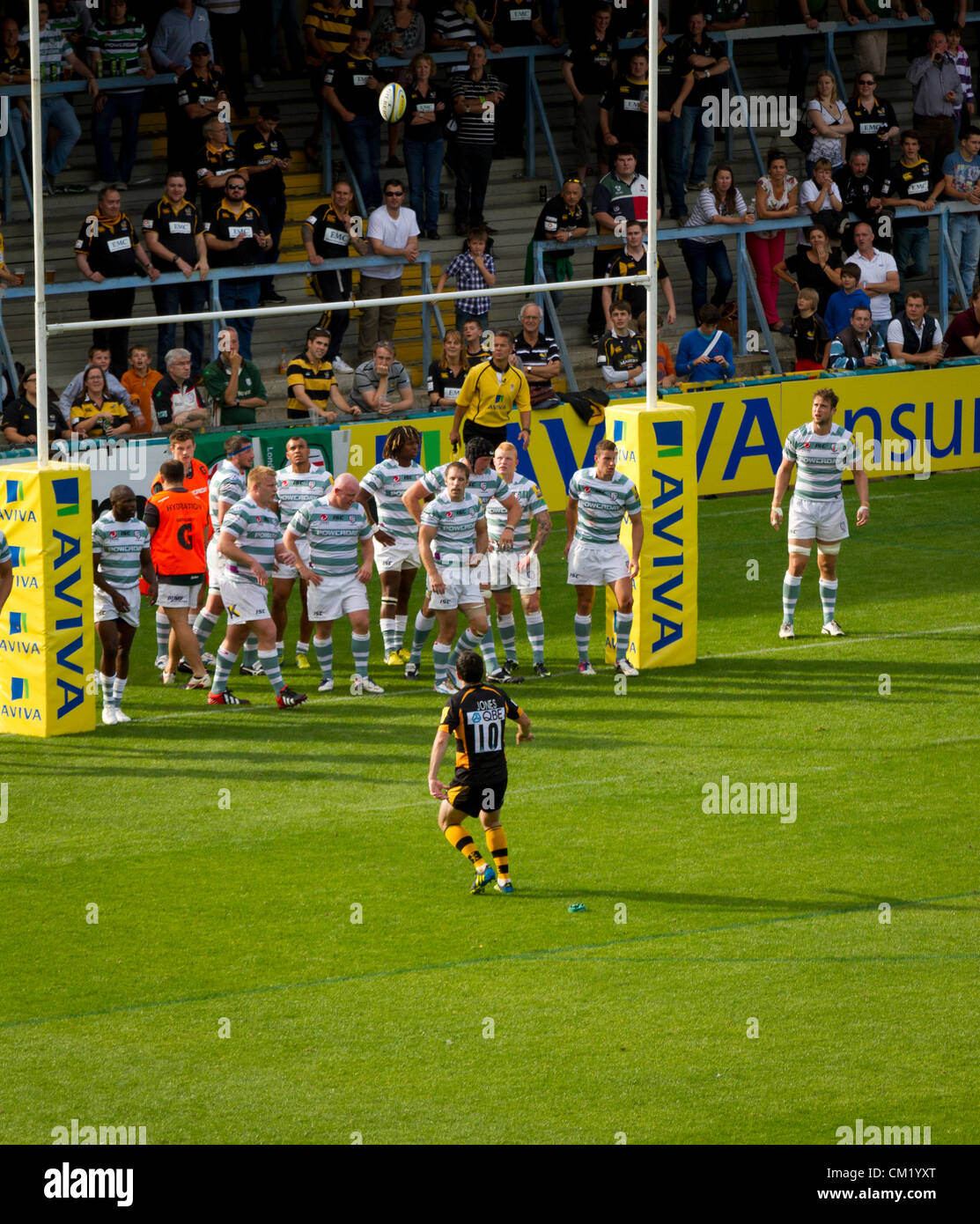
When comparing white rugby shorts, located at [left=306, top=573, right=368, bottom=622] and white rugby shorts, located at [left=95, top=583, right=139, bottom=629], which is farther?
white rugby shorts, located at [left=306, top=573, right=368, bottom=622]

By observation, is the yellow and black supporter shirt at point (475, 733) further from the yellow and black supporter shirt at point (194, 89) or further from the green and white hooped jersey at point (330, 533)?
the yellow and black supporter shirt at point (194, 89)

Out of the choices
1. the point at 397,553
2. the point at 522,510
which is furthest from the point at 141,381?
the point at 522,510

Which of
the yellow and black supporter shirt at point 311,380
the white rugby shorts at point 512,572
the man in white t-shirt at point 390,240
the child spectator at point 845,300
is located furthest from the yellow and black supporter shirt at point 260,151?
the white rugby shorts at point 512,572

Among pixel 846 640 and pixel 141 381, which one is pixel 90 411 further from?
pixel 846 640

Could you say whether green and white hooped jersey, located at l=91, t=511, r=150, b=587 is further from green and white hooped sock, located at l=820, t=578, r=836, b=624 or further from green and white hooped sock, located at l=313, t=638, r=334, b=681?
green and white hooped sock, located at l=820, t=578, r=836, b=624

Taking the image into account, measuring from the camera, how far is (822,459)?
664 inches

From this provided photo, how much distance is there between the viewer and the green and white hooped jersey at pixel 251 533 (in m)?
15.2

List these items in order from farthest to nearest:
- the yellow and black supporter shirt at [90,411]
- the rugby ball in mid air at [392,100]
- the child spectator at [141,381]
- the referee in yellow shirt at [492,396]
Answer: the child spectator at [141,381] → the referee in yellow shirt at [492,396] → the yellow and black supporter shirt at [90,411] → the rugby ball in mid air at [392,100]

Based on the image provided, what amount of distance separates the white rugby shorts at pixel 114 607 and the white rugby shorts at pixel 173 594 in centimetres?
52

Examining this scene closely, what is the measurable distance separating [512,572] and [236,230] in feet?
24.4

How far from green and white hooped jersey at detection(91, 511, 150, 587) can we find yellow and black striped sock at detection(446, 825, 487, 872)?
4.94 meters

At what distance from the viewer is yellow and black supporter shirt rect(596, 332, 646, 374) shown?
73.3 feet

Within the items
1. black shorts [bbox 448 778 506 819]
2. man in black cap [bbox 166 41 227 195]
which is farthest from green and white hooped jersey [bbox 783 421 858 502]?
man in black cap [bbox 166 41 227 195]

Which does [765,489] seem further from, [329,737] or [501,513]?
[329,737]
